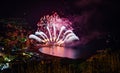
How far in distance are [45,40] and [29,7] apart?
34.3 inches

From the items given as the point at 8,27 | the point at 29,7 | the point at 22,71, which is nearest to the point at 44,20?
the point at 29,7

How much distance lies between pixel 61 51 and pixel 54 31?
2.08ft

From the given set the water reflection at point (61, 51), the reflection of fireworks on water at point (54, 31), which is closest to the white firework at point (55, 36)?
the reflection of fireworks on water at point (54, 31)

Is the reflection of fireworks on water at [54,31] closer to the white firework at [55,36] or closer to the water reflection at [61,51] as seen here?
the white firework at [55,36]

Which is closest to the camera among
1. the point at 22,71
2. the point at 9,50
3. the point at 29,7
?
the point at 22,71

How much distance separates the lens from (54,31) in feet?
21.6

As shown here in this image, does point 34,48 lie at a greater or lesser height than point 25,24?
lesser

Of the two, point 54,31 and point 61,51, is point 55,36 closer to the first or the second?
point 54,31

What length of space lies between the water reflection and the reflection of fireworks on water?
0.53 ft

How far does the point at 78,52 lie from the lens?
6.23 metres

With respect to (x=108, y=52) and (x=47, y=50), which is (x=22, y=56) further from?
(x=108, y=52)

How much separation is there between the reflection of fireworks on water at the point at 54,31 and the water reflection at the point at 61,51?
6.3 inches

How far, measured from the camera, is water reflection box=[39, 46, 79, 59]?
6.11 metres

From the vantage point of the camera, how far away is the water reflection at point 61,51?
611 centimetres
